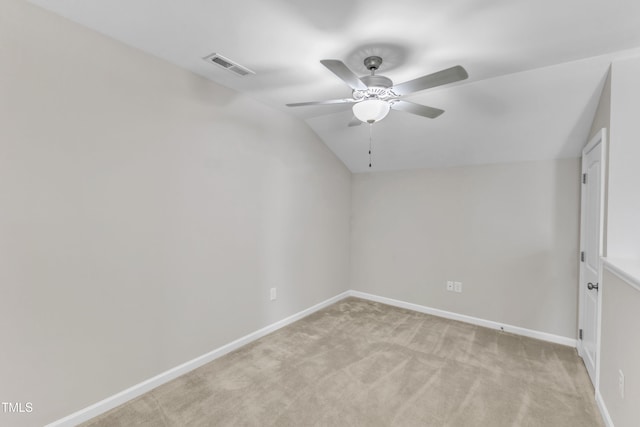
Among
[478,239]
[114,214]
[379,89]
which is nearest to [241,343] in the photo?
[114,214]

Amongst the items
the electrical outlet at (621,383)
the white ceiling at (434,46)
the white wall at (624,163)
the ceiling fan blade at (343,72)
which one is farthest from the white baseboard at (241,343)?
the ceiling fan blade at (343,72)

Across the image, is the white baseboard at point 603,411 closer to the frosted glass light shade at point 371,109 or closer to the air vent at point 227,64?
the frosted glass light shade at point 371,109

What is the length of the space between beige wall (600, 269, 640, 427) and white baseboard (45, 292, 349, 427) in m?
2.70

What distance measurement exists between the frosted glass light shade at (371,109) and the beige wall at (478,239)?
7.13 feet

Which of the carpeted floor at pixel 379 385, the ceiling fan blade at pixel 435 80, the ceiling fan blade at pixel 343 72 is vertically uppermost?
the ceiling fan blade at pixel 343 72

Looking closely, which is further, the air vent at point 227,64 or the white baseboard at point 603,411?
the air vent at point 227,64

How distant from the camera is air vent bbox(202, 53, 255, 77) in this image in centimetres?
217

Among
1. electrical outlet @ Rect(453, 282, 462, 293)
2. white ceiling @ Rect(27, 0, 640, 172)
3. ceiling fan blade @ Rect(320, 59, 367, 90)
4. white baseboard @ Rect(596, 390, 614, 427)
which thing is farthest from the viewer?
electrical outlet @ Rect(453, 282, 462, 293)

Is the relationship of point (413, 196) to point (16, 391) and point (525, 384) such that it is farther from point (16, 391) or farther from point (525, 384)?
point (16, 391)

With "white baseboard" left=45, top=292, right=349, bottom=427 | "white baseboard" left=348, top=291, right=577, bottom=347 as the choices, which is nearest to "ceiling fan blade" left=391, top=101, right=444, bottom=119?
"white baseboard" left=45, top=292, right=349, bottom=427

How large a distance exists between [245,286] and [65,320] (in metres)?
1.41

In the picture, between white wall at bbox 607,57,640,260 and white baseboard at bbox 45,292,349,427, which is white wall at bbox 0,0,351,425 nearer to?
white baseboard at bbox 45,292,349,427

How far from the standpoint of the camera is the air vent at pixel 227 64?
7.11ft

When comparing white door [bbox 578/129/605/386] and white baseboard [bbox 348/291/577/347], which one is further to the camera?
white baseboard [bbox 348/291/577/347]
